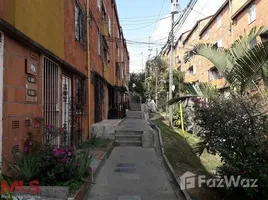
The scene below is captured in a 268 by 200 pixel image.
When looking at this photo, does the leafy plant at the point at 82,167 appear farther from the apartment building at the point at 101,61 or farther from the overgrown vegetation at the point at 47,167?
the apartment building at the point at 101,61

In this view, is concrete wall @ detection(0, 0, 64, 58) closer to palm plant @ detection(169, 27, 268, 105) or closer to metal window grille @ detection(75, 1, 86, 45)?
metal window grille @ detection(75, 1, 86, 45)

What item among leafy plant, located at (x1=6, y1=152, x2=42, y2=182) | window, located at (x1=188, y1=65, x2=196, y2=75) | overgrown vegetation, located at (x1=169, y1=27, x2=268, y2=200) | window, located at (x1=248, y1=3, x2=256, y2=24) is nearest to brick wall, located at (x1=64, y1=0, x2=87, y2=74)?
leafy plant, located at (x1=6, y1=152, x2=42, y2=182)

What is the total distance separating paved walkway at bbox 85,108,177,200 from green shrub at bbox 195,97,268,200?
135cm

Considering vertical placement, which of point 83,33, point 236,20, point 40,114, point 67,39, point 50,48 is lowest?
point 40,114

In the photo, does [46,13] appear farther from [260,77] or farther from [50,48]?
[260,77]

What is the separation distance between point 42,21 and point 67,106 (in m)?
3.49

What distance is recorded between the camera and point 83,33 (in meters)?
12.1

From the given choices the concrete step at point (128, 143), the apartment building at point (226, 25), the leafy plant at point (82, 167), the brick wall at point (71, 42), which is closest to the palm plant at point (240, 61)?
the apartment building at point (226, 25)

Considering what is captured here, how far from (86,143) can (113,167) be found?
2760mm

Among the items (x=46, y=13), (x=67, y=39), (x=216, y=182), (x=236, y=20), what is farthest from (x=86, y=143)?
(x=236, y=20)

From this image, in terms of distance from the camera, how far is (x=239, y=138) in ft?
A: 17.7

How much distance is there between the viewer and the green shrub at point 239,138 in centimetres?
502

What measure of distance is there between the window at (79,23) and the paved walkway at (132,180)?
15.2 ft

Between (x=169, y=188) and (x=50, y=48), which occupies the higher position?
(x=50, y=48)
